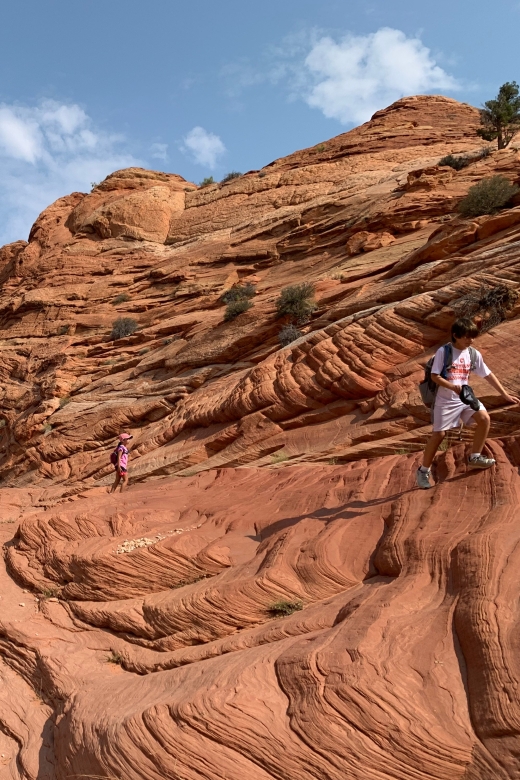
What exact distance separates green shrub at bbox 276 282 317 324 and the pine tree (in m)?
15.3

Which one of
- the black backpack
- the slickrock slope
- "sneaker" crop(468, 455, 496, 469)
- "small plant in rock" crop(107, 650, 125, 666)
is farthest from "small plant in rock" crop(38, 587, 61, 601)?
"sneaker" crop(468, 455, 496, 469)

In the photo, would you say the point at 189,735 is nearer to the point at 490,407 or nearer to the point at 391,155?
the point at 490,407

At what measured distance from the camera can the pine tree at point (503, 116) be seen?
26.4 meters

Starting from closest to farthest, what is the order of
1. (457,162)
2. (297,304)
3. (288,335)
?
(288,335) < (297,304) < (457,162)

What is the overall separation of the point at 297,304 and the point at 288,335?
5.76 feet

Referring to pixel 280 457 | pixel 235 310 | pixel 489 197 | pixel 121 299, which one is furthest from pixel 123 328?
pixel 280 457

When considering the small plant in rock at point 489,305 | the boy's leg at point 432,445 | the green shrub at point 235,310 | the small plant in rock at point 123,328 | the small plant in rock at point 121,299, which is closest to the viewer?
the boy's leg at point 432,445

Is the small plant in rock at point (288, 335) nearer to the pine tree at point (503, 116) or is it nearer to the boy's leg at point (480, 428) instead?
the boy's leg at point (480, 428)

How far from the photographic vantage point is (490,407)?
25.3ft

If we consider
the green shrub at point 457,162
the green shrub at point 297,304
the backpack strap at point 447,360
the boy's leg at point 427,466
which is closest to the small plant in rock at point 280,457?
the boy's leg at point 427,466

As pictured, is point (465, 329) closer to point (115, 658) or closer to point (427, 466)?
point (427, 466)

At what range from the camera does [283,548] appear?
5883mm

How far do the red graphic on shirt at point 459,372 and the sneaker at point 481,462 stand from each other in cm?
70

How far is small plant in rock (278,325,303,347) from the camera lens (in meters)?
14.7
